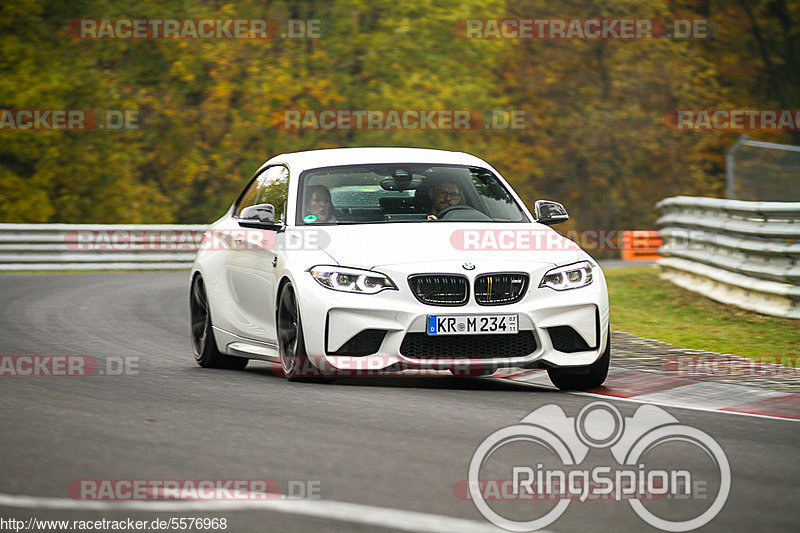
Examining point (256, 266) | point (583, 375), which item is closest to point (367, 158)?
point (256, 266)

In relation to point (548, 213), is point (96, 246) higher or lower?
lower

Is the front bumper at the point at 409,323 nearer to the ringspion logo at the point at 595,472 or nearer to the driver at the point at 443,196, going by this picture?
the ringspion logo at the point at 595,472

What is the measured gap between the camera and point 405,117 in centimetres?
4356

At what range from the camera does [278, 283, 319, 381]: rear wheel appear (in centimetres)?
923

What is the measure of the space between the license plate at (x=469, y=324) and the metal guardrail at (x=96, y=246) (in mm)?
21262

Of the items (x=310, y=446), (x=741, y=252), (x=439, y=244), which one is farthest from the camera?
(x=741, y=252)

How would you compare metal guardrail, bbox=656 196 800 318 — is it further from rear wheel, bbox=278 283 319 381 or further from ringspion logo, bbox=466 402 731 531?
ringspion logo, bbox=466 402 731 531

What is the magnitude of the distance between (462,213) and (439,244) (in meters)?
0.95

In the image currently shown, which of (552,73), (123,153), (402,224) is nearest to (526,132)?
(552,73)

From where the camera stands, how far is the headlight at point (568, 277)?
360 inches

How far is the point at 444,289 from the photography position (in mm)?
9008

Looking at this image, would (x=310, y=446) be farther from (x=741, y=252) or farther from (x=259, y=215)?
(x=741, y=252)

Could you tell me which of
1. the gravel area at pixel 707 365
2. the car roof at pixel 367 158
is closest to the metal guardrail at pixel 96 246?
the gravel area at pixel 707 365

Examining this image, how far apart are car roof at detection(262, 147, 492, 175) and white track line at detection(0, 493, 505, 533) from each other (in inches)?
200
